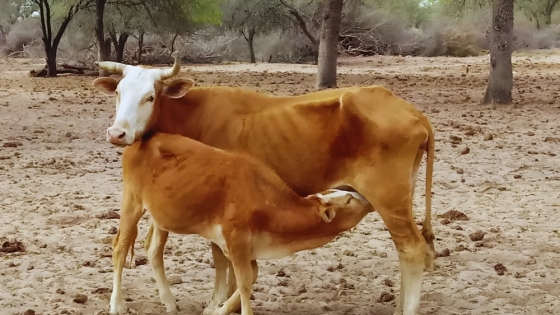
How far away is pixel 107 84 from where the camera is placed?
5.23 metres

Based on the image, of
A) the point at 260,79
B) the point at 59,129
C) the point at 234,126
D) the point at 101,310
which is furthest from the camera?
the point at 260,79

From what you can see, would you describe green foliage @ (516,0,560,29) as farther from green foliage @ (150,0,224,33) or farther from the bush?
the bush

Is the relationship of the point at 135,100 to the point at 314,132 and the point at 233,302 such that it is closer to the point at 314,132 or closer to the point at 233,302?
the point at 314,132

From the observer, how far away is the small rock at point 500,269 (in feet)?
20.6

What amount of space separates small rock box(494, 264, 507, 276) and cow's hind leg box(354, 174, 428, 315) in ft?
5.21

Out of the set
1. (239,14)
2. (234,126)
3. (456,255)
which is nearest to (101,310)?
(234,126)

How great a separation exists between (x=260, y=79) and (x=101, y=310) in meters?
20.0

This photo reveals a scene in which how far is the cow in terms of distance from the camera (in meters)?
4.82

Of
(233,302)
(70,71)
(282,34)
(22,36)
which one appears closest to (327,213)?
(233,302)

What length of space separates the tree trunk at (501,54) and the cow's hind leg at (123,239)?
12.9m

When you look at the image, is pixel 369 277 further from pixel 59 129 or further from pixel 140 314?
pixel 59 129

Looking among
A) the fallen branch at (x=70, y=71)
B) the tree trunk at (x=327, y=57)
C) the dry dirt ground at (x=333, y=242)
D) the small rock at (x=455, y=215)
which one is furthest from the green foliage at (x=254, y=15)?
the small rock at (x=455, y=215)

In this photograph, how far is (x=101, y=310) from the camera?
213 inches

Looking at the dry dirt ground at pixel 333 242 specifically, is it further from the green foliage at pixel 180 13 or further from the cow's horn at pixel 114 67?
the green foliage at pixel 180 13
